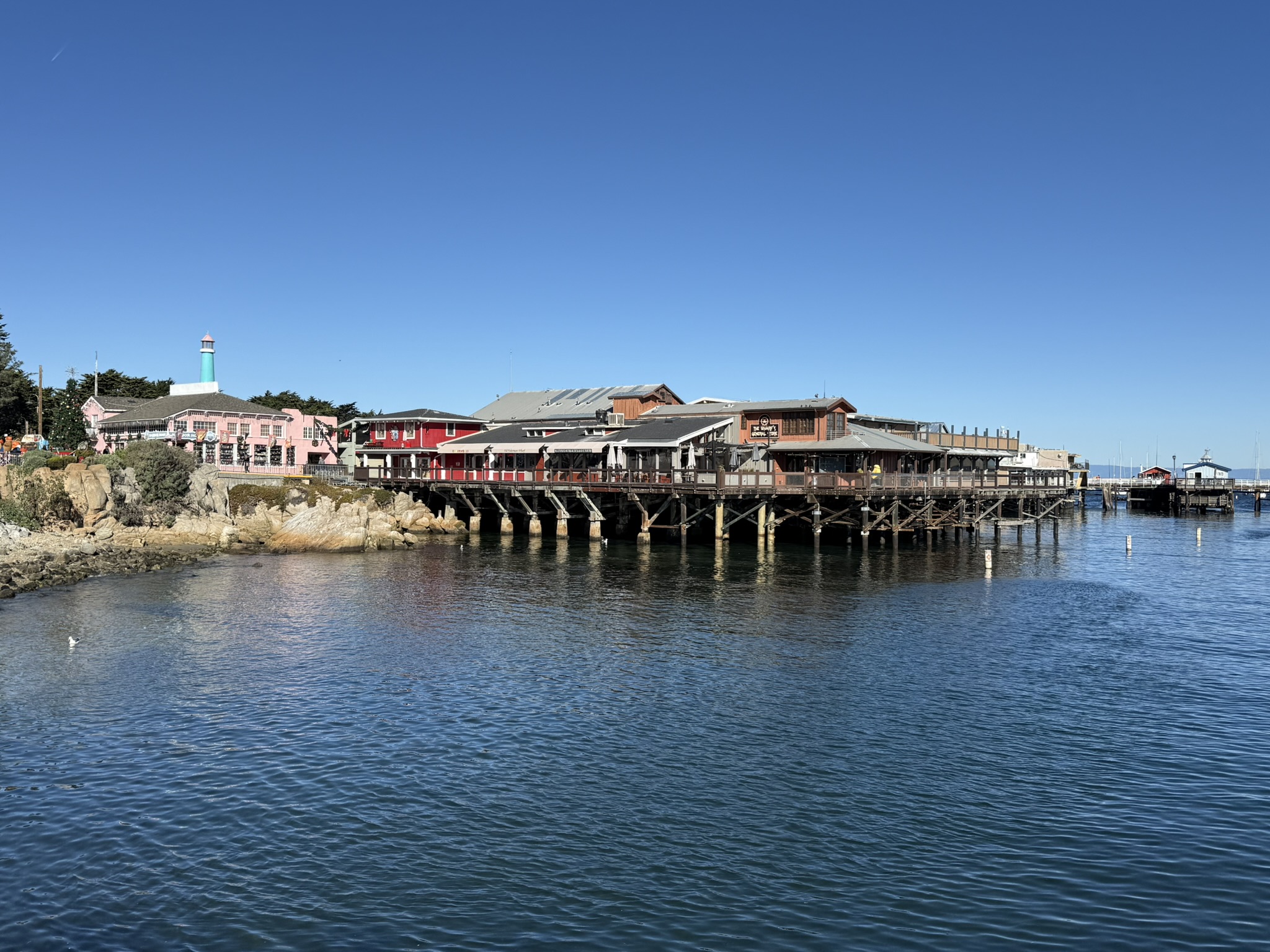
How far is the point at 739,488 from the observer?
61.1m

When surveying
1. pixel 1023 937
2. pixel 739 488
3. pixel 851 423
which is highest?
pixel 851 423

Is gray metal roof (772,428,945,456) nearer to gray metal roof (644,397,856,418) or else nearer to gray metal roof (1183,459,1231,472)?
gray metal roof (644,397,856,418)

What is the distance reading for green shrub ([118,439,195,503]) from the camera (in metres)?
64.4

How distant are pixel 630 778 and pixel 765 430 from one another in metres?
52.2

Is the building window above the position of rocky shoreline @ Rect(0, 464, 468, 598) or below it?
above

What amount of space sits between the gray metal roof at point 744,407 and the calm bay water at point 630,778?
29179mm

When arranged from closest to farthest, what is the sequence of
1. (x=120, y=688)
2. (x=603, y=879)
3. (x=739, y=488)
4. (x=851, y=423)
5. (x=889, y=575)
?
(x=603, y=879)
(x=120, y=688)
(x=889, y=575)
(x=739, y=488)
(x=851, y=423)

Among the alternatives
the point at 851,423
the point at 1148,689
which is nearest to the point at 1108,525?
the point at 851,423

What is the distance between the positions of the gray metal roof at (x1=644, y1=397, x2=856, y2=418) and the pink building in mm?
34010

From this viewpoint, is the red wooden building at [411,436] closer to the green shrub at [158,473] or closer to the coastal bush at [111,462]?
the green shrub at [158,473]

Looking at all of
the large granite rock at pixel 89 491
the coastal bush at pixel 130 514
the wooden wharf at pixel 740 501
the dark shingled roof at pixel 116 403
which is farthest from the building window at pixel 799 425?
the dark shingled roof at pixel 116 403

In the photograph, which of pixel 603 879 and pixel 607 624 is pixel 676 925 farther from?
pixel 607 624

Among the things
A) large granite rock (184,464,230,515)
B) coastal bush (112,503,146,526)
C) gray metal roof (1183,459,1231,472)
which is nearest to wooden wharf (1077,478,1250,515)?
gray metal roof (1183,459,1231,472)

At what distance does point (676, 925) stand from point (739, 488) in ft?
156
